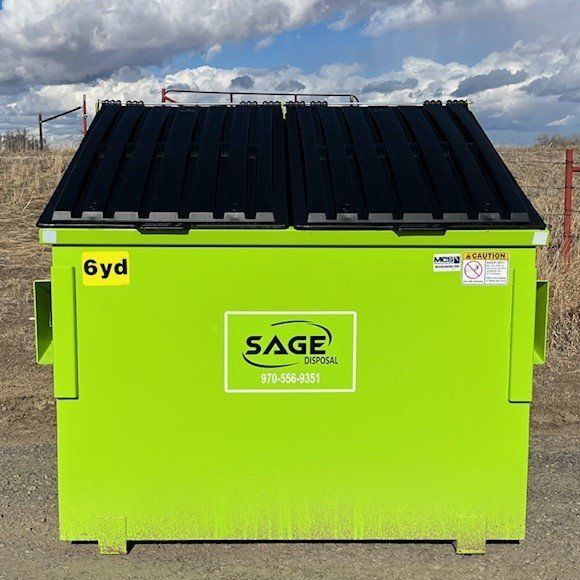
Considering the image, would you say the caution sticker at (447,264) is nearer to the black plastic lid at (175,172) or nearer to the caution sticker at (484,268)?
the caution sticker at (484,268)

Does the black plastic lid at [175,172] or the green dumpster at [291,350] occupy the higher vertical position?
the black plastic lid at [175,172]

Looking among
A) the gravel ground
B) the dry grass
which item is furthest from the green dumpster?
the dry grass

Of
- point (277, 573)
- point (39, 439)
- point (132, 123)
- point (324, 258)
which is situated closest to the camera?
point (324, 258)

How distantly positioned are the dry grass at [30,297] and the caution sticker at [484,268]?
2.38 meters

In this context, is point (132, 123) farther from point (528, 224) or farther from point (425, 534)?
point (425, 534)

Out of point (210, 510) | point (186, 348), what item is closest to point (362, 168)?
point (186, 348)

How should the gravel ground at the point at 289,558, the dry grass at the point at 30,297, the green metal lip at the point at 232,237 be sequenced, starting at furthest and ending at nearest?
the dry grass at the point at 30,297 < the gravel ground at the point at 289,558 < the green metal lip at the point at 232,237

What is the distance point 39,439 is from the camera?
437 centimetres

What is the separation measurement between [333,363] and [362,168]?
0.84 metres

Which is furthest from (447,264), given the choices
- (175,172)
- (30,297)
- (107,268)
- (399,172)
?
(30,297)

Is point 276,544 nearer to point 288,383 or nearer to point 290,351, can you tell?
point 288,383

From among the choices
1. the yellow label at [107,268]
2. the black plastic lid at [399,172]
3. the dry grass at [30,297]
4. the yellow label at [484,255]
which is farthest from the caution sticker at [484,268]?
the dry grass at [30,297]

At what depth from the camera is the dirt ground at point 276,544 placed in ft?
9.57

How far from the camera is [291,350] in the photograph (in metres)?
2.77
